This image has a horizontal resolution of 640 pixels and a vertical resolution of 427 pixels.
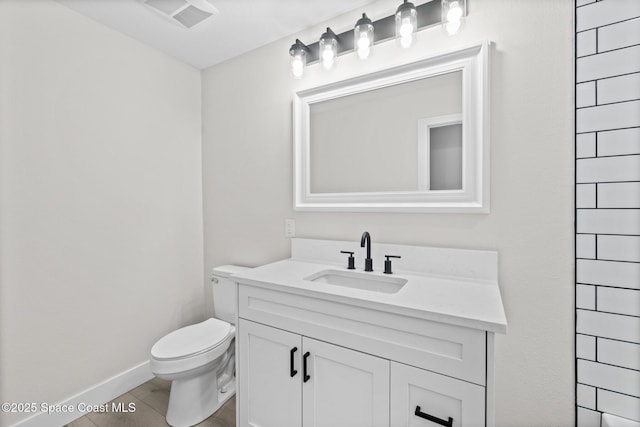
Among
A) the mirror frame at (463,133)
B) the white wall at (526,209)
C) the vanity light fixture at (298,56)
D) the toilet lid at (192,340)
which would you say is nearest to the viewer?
the white wall at (526,209)

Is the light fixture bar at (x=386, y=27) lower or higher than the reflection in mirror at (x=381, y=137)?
higher

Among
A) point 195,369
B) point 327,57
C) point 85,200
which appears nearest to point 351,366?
point 195,369

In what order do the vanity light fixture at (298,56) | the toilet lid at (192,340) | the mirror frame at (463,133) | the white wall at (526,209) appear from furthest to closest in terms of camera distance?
1. the vanity light fixture at (298,56)
2. the toilet lid at (192,340)
3. the mirror frame at (463,133)
4. the white wall at (526,209)

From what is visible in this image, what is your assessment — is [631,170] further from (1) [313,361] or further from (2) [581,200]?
(1) [313,361]

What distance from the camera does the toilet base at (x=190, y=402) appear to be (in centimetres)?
147

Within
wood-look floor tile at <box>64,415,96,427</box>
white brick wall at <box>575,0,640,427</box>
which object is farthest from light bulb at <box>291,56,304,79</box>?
wood-look floor tile at <box>64,415,96,427</box>

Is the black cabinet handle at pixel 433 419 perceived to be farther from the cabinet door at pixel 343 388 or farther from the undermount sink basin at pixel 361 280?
the undermount sink basin at pixel 361 280

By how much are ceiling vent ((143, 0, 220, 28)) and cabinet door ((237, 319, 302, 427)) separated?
5.40 ft

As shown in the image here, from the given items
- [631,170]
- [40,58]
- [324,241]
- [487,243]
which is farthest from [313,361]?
[40,58]

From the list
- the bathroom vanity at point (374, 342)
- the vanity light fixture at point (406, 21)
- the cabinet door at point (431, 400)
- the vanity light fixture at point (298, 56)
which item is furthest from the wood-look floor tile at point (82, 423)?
the vanity light fixture at point (406, 21)

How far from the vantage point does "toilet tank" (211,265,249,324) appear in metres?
1.84

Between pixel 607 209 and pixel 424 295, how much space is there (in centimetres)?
74

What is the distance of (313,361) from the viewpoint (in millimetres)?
1097

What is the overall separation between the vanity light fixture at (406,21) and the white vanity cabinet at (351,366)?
123 centimetres
